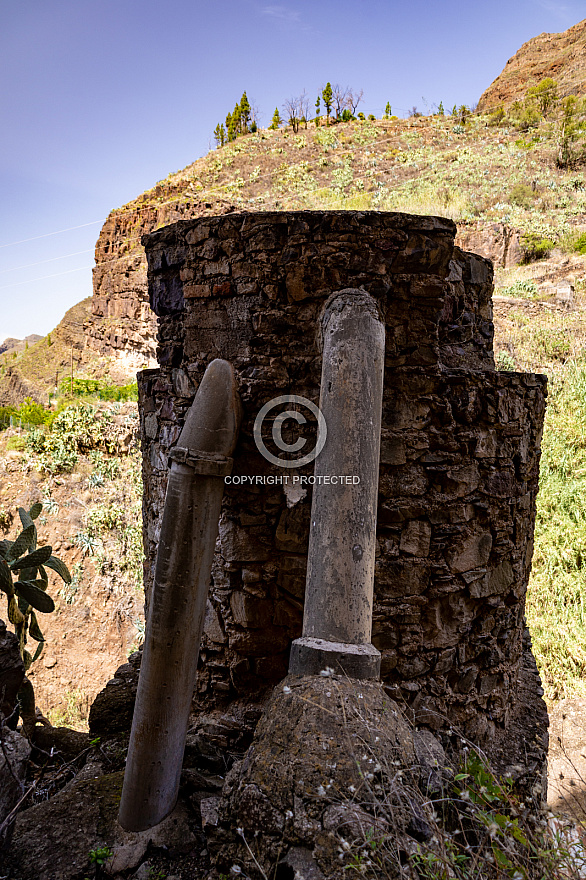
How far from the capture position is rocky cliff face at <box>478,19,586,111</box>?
32.8m

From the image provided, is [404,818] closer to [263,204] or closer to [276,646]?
[276,646]

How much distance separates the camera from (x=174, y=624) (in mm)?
2738

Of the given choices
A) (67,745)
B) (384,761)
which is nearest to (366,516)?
(384,761)

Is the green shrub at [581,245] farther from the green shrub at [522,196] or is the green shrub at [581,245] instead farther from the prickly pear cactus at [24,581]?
the prickly pear cactus at [24,581]

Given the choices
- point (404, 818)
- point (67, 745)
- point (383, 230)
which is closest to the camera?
point (404, 818)

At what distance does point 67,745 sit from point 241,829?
7.86 ft

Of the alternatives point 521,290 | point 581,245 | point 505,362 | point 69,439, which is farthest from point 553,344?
point 69,439

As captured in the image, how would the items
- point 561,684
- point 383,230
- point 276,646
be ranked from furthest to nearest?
1. point 561,684
2. point 276,646
3. point 383,230

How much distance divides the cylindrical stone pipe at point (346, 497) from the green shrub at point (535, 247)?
1232 centimetres

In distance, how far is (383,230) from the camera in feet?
9.68

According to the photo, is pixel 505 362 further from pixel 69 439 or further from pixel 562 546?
pixel 69 439

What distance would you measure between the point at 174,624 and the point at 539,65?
144 feet

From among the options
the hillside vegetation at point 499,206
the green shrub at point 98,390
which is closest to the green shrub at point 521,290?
the hillside vegetation at point 499,206

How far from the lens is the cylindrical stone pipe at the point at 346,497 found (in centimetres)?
251
